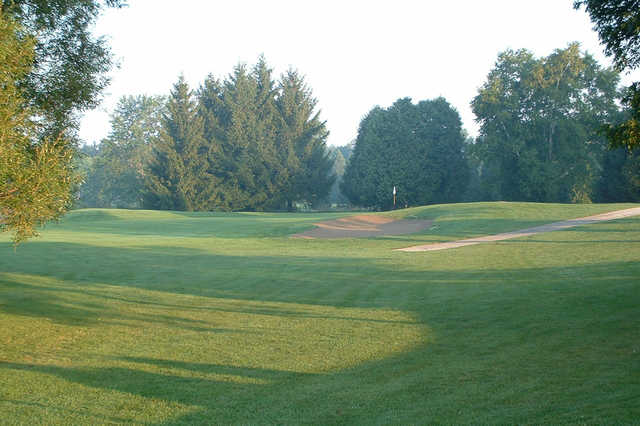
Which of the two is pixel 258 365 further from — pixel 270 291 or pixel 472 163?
pixel 472 163

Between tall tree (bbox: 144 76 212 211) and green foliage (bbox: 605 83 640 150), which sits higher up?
tall tree (bbox: 144 76 212 211)

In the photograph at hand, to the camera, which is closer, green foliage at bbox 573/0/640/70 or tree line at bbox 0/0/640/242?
green foliage at bbox 573/0/640/70

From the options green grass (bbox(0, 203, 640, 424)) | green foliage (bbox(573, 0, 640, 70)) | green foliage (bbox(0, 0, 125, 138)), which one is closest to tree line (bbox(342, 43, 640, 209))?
green grass (bbox(0, 203, 640, 424))

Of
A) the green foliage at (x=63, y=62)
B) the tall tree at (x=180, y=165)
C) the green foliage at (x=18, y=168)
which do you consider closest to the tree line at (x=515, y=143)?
the tall tree at (x=180, y=165)

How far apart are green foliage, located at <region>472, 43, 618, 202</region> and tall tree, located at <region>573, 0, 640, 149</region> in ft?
156

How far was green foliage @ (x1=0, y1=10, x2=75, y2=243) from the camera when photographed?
25.3 feet

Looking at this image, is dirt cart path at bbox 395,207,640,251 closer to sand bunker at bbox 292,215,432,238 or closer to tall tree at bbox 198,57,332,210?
sand bunker at bbox 292,215,432,238

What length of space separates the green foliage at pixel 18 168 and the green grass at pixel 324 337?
7.57ft

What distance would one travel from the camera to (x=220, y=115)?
68562 millimetres

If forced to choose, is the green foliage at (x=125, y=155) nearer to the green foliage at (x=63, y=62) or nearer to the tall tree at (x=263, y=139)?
the tall tree at (x=263, y=139)

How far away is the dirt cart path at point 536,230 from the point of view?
22578 mm

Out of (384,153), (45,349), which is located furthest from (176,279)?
(384,153)

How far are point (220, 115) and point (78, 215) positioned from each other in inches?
1085

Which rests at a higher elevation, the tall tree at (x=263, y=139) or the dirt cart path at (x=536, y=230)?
the tall tree at (x=263, y=139)
